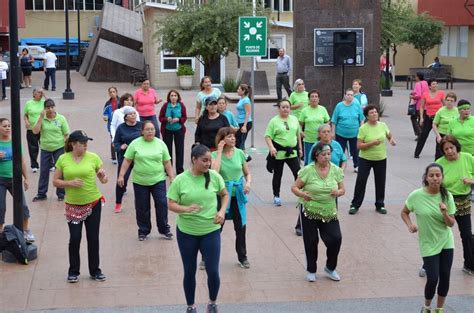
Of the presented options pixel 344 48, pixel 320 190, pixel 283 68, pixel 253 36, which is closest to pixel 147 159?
pixel 320 190

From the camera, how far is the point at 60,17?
2507 inches

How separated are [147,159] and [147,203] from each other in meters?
0.61

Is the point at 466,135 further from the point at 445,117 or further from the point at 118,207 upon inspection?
the point at 118,207

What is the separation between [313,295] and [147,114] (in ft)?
26.7

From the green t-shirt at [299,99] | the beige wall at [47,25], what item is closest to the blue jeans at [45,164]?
the green t-shirt at [299,99]

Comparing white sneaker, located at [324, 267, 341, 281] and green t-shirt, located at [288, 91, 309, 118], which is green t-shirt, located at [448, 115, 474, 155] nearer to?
white sneaker, located at [324, 267, 341, 281]

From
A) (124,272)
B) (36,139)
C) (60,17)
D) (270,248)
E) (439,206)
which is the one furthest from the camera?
(60,17)

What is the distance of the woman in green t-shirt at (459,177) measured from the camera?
868 cm

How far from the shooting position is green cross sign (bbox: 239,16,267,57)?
17.5 metres

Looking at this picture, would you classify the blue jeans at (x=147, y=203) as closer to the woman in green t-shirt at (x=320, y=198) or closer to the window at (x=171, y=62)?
the woman in green t-shirt at (x=320, y=198)

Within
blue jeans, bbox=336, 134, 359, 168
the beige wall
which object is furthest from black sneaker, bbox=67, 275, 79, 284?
the beige wall

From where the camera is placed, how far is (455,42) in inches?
1671

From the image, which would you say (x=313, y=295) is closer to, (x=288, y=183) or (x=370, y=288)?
(x=370, y=288)

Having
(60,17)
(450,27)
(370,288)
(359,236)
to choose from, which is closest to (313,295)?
(370,288)
